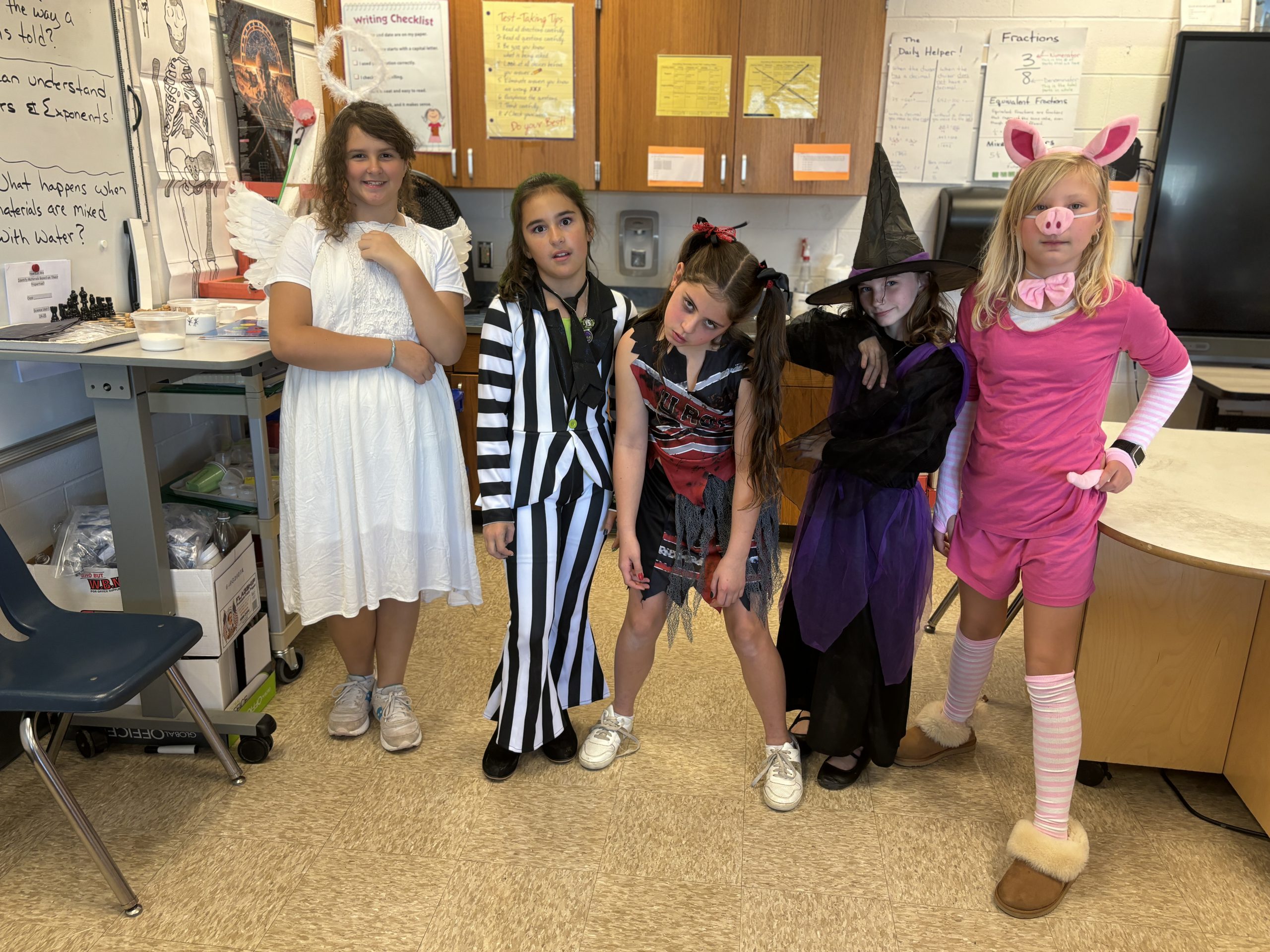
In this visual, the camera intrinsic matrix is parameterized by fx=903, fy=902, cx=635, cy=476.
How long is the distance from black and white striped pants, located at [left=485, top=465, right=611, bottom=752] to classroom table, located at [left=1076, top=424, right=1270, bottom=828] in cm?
99

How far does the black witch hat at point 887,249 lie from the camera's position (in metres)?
1.50

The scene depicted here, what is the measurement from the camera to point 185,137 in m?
2.36

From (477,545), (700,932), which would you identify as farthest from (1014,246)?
(477,545)

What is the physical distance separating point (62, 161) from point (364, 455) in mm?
950

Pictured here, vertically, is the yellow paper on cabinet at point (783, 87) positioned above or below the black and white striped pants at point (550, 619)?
above

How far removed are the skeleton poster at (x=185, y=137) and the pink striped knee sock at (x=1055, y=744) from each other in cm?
224

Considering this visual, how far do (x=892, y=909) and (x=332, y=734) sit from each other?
124cm

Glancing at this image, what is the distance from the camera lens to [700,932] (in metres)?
1.53

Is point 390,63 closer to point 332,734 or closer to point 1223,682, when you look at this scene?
point 332,734

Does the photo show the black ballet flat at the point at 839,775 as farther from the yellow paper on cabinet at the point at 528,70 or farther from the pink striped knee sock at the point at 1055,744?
the yellow paper on cabinet at the point at 528,70

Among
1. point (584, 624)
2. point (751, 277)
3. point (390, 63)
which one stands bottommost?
point (584, 624)

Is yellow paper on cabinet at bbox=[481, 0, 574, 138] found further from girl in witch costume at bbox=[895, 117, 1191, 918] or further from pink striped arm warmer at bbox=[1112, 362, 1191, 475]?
pink striped arm warmer at bbox=[1112, 362, 1191, 475]

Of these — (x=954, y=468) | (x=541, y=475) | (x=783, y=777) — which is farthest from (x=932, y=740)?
(x=541, y=475)

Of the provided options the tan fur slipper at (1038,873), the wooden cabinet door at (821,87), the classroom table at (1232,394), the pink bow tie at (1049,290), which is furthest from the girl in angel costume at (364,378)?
the classroom table at (1232,394)
